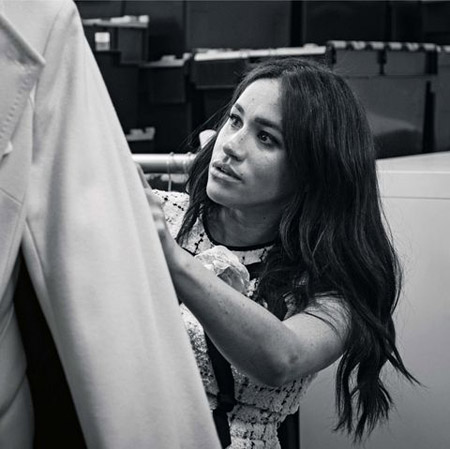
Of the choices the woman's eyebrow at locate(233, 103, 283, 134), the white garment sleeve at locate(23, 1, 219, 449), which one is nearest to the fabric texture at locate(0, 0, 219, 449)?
the white garment sleeve at locate(23, 1, 219, 449)

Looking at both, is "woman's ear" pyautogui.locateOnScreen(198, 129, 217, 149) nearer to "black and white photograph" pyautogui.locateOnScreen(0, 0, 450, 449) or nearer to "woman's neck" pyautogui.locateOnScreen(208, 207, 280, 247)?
"black and white photograph" pyautogui.locateOnScreen(0, 0, 450, 449)

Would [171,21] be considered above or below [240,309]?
above

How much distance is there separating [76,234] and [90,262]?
0.09 ft

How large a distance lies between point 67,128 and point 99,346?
0.20 metres

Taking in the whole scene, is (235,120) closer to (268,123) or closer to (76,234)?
(268,123)

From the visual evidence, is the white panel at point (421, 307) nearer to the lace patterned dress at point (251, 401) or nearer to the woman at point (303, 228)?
the woman at point (303, 228)

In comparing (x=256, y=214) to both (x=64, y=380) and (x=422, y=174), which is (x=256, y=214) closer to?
(x=422, y=174)

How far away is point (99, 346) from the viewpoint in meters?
0.81

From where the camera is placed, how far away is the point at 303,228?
4.78ft

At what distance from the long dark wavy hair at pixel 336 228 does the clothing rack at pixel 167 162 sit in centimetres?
33

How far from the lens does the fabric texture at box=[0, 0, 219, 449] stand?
2.60ft

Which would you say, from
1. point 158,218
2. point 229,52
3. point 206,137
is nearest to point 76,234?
point 158,218

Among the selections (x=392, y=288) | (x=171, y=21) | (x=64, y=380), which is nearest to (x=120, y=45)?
(x=171, y=21)

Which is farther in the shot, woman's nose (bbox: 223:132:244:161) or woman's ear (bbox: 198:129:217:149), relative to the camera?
woman's ear (bbox: 198:129:217:149)
